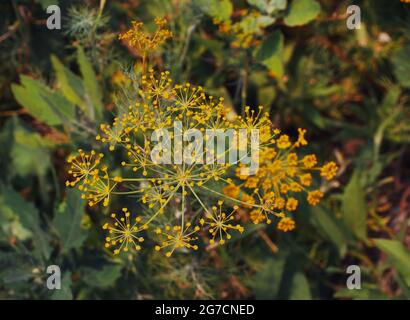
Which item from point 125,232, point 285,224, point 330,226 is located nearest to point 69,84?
point 125,232

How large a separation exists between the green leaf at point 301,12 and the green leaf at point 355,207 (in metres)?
0.65

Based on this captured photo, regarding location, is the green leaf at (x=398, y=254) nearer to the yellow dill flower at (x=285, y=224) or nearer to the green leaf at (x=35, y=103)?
the yellow dill flower at (x=285, y=224)

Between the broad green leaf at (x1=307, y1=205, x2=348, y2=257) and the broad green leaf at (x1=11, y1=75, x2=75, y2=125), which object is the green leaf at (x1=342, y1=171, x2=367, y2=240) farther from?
the broad green leaf at (x1=11, y1=75, x2=75, y2=125)

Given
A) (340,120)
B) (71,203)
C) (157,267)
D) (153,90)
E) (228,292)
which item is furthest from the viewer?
(340,120)

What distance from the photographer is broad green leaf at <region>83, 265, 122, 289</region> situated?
2.15 meters

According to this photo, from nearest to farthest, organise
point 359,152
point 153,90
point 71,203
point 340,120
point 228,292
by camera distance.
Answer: point 153,90
point 71,203
point 228,292
point 359,152
point 340,120

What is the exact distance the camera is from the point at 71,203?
214 centimetres

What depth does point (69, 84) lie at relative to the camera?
229cm
